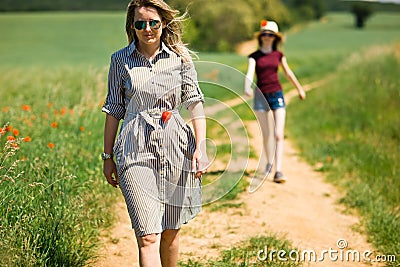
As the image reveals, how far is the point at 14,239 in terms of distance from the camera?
371 cm

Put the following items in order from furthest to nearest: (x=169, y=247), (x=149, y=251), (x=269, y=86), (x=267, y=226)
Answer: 1. (x=269, y=86)
2. (x=267, y=226)
3. (x=169, y=247)
4. (x=149, y=251)

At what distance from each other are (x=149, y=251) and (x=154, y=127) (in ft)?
2.30

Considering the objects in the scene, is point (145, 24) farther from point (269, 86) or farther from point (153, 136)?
point (269, 86)

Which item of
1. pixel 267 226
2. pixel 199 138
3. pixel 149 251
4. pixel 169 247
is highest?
pixel 199 138

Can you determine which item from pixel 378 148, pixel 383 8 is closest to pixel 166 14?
pixel 378 148

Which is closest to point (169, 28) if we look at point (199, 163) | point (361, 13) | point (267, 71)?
point (199, 163)

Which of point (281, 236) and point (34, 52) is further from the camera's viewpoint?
point (34, 52)

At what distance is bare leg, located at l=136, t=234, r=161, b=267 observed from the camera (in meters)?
3.34

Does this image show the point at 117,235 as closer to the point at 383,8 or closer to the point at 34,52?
the point at 34,52

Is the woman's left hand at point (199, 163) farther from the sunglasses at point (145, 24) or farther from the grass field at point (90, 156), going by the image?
the sunglasses at point (145, 24)

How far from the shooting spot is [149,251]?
3.36 m

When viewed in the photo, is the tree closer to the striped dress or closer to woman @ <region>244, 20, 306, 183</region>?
woman @ <region>244, 20, 306, 183</region>

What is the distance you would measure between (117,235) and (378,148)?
4.56 meters

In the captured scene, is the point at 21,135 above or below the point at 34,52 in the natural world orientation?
above
